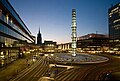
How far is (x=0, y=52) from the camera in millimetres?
46344

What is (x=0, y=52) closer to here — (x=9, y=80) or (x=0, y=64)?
(x=0, y=64)

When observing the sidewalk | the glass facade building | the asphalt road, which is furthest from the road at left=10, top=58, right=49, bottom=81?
the glass facade building

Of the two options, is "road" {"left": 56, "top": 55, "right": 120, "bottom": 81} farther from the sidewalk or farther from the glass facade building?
the glass facade building

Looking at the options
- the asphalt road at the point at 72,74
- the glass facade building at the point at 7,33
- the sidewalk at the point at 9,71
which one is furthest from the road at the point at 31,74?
the glass facade building at the point at 7,33

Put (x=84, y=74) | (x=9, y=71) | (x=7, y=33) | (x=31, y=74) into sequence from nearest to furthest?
(x=84, y=74) < (x=31, y=74) < (x=9, y=71) < (x=7, y=33)

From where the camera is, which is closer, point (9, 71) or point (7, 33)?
point (9, 71)

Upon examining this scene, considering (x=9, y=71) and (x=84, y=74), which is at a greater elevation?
(x=9, y=71)

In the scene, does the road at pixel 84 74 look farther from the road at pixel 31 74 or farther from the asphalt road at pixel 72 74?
the road at pixel 31 74

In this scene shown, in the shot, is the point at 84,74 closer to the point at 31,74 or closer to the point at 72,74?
the point at 72,74

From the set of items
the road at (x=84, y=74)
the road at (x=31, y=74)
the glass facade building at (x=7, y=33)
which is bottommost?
the road at (x=31, y=74)

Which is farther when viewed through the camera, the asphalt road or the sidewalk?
the sidewalk

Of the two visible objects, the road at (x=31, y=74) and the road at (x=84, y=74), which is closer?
the road at (x=84, y=74)

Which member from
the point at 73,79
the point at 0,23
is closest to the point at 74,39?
the point at 0,23

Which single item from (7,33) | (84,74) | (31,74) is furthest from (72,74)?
(7,33)
